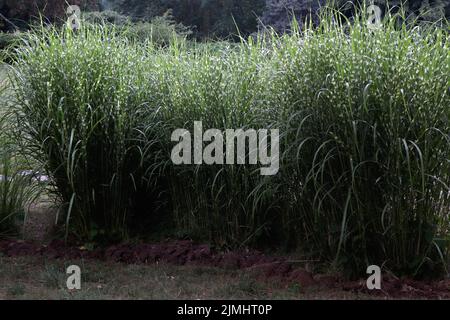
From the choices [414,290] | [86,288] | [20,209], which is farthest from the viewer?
[20,209]

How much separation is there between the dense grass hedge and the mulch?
0.14m

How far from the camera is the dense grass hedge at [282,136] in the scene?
11.4ft

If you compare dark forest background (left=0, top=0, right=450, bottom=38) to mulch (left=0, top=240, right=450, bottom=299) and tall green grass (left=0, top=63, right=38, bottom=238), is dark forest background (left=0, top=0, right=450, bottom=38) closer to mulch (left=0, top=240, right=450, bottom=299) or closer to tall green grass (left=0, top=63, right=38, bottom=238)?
tall green grass (left=0, top=63, right=38, bottom=238)

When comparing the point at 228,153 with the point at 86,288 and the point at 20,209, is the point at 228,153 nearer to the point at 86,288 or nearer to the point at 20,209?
the point at 86,288

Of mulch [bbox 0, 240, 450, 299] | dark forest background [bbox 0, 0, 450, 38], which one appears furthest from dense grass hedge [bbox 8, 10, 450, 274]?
dark forest background [bbox 0, 0, 450, 38]

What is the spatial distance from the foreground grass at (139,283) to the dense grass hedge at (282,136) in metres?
0.38

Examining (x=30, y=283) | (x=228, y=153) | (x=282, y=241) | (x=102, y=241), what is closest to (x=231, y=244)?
(x=282, y=241)

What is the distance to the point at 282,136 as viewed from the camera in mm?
3789

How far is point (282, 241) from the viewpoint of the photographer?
4430mm

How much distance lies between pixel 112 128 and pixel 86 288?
4.45 feet

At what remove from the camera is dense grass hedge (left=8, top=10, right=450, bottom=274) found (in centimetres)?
348

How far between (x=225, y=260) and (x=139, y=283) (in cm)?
68

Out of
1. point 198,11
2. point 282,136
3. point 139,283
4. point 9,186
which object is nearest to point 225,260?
point 139,283

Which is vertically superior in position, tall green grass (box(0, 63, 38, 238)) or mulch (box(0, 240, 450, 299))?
tall green grass (box(0, 63, 38, 238))
